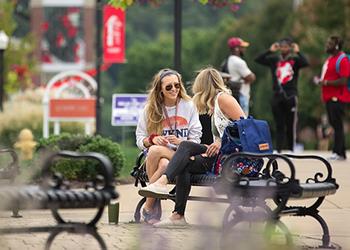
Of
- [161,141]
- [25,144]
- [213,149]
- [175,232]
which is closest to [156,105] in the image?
[161,141]

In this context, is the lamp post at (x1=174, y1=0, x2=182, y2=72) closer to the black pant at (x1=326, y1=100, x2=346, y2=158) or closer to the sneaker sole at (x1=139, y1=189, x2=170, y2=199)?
the black pant at (x1=326, y1=100, x2=346, y2=158)

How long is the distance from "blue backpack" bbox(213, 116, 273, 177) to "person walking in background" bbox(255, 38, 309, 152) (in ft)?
29.2

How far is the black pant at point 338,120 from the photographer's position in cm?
1875

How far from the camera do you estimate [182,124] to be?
37.2 ft

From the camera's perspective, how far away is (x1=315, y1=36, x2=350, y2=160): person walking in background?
18.4m

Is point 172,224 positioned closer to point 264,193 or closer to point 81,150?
point 264,193

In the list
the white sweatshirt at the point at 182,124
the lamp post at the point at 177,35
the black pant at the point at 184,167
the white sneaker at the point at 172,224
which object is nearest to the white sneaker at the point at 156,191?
the black pant at the point at 184,167

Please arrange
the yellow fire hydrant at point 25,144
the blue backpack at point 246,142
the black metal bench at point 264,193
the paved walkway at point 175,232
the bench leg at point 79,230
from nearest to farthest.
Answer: the paved walkway at point 175,232, the bench leg at point 79,230, the black metal bench at point 264,193, the blue backpack at point 246,142, the yellow fire hydrant at point 25,144

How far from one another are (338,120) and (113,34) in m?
16.3

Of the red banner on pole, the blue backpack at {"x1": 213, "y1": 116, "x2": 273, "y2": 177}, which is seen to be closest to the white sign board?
the red banner on pole

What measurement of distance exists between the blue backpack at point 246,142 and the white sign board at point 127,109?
45.0ft

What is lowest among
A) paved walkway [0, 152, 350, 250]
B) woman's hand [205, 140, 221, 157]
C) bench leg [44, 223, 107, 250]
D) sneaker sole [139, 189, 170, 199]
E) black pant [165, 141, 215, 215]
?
paved walkway [0, 152, 350, 250]

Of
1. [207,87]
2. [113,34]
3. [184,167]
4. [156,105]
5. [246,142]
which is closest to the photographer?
[246,142]

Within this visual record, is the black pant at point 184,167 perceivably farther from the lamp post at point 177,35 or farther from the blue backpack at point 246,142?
the lamp post at point 177,35
